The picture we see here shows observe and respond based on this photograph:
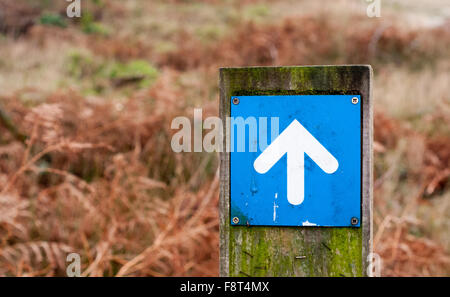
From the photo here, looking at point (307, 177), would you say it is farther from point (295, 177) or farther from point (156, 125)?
point (156, 125)

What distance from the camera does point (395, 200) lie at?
3.99 metres

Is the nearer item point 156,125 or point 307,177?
point 307,177

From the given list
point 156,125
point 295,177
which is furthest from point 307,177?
point 156,125

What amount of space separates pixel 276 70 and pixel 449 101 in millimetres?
Answer: 5204

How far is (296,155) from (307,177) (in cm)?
7

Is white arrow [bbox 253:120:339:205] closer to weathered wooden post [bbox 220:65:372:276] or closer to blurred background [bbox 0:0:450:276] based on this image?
weathered wooden post [bbox 220:65:372:276]

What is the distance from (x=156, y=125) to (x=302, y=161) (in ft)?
10.9

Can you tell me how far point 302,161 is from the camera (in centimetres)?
120

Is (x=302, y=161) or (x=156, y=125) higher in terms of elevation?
(x=156, y=125)

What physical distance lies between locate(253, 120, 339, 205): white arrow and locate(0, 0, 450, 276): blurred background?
1223 millimetres

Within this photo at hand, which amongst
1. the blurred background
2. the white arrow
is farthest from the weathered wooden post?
the blurred background

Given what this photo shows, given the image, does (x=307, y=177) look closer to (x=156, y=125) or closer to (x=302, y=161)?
(x=302, y=161)

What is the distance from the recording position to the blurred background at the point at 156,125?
2791 mm

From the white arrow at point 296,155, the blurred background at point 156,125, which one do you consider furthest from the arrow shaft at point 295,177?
the blurred background at point 156,125
